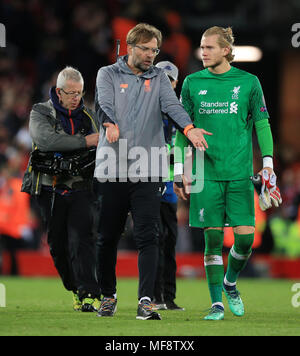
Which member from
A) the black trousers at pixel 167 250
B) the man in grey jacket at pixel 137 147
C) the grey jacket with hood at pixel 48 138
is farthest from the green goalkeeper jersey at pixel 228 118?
the black trousers at pixel 167 250

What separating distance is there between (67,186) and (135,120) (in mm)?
1227

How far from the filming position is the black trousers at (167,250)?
353 inches

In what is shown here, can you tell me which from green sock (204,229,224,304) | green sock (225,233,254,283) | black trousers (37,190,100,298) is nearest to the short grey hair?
black trousers (37,190,100,298)

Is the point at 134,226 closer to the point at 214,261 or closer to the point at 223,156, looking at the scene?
the point at 214,261

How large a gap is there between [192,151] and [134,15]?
35.4ft

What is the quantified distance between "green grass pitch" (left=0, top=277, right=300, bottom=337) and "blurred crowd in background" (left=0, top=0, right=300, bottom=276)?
13.2ft

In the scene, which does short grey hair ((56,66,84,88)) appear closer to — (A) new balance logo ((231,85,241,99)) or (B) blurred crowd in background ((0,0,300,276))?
(A) new balance logo ((231,85,241,99))

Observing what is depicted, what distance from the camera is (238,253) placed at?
25.9 feet

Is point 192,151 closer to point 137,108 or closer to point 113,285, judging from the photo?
point 137,108

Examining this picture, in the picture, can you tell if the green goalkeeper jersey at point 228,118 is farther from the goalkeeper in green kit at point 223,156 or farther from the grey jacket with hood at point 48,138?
the grey jacket with hood at point 48,138

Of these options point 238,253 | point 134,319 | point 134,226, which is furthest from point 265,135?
point 134,319

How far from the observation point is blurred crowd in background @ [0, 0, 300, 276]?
1608cm

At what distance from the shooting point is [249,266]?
15.6m

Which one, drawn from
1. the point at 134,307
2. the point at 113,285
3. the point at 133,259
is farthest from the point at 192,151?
the point at 133,259
